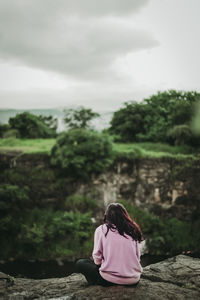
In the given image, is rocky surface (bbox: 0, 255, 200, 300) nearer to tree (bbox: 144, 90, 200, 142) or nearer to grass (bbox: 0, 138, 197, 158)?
grass (bbox: 0, 138, 197, 158)

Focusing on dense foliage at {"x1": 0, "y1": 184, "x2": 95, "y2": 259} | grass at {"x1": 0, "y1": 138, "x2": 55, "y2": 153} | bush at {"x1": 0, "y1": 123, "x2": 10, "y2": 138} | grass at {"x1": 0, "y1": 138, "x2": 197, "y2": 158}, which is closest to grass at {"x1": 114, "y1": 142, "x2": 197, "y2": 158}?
grass at {"x1": 0, "y1": 138, "x2": 197, "y2": 158}

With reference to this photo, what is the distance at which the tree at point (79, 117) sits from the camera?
69.7 feet

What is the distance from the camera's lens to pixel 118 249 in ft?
10.3

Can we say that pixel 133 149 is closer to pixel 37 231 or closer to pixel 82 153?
pixel 82 153

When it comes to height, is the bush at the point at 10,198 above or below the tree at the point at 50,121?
below

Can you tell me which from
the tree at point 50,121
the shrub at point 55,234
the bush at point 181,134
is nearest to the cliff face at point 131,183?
A: the shrub at point 55,234

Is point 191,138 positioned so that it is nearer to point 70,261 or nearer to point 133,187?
point 133,187

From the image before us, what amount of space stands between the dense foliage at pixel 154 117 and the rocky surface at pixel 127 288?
42.8 feet

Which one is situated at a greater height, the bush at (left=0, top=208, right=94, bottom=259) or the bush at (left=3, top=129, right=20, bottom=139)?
the bush at (left=3, top=129, right=20, bottom=139)

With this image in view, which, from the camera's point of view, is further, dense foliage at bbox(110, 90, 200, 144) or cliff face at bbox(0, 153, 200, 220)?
dense foliage at bbox(110, 90, 200, 144)

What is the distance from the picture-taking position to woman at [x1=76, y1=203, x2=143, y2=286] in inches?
124

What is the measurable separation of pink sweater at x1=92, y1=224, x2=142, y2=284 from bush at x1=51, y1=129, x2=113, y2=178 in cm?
918

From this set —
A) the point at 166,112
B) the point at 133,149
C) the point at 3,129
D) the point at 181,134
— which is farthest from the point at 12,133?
the point at 181,134

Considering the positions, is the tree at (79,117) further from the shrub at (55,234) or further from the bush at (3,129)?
the shrub at (55,234)
